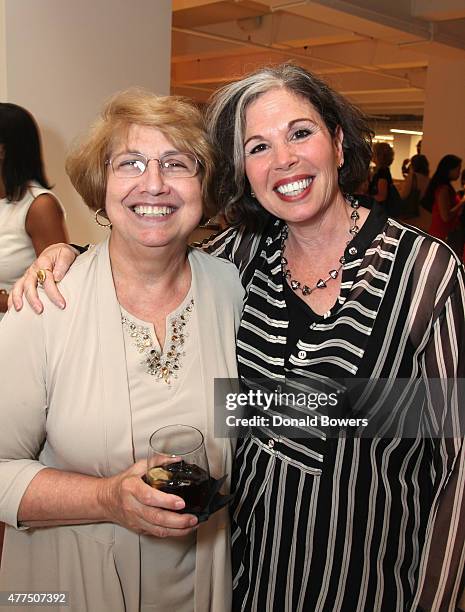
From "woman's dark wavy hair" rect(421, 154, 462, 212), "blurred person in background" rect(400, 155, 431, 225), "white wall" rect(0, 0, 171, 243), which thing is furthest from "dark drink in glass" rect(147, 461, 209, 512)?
"blurred person in background" rect(400, 155, 431, 225)

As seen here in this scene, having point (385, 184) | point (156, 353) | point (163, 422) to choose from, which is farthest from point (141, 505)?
point (385, 184)

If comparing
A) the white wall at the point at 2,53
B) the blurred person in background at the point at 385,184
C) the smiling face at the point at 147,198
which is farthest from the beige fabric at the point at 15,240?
the blurred person in background at the point at 385,184

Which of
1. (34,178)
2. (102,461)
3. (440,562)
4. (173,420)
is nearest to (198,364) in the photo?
(173,420)

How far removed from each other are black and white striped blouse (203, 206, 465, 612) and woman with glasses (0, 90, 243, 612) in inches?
4.8

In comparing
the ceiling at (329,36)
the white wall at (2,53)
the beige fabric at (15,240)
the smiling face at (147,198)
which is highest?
the ceiling at (329,36)

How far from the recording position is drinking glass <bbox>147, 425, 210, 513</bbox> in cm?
117

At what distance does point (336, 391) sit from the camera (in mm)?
1461

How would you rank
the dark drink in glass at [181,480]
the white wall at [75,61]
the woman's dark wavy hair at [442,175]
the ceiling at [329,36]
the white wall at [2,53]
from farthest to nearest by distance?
the woman's dark wavy hair at [442,175]
the ceiling at [329,36]
the white wall at [75,61]
the white wall at [2,53]
the dark drink in glass at [181,480]

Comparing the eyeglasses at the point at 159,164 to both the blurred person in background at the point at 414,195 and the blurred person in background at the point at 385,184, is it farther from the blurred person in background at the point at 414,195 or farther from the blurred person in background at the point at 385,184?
the blurred person in background at the point at 414,195

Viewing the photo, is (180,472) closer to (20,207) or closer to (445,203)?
(20,207)

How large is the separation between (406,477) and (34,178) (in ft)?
7.43

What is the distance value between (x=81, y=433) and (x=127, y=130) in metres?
0.71

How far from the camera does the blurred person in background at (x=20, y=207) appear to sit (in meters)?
2.87

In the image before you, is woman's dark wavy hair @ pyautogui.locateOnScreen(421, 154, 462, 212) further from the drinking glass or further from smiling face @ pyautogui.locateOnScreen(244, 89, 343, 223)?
the drinking glass
